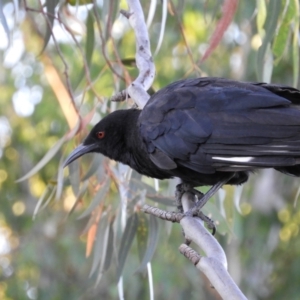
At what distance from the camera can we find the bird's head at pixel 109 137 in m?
3.53

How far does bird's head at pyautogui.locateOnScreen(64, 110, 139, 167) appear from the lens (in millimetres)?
3525

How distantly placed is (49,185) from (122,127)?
2.11 ft

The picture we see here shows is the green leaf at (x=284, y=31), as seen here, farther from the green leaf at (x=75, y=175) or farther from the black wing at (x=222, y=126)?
the green leaf at (x=75, y=175)

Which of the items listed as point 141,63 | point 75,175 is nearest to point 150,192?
point 75,175

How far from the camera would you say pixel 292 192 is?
836 centimetres

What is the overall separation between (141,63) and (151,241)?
954mm

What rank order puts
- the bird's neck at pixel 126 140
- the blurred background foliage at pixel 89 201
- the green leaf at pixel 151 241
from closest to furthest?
the bird's neck at pixel 126 140 → the green leaf at pixel 151 241 → the blurred background foliage at pixel 89 201

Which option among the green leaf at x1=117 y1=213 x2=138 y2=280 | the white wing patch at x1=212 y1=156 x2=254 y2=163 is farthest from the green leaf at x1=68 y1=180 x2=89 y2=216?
the white wing patch at x1=212 y1=156 x2=254 y2=163

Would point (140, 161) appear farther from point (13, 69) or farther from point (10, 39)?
point (13, 69)

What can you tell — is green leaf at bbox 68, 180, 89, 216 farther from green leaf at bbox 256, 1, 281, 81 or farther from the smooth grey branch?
green leaf at bbox 256, 1, 281, 81

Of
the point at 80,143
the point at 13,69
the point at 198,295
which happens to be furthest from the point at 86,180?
the point at 13,69

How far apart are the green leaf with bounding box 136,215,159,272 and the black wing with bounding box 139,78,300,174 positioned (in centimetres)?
58

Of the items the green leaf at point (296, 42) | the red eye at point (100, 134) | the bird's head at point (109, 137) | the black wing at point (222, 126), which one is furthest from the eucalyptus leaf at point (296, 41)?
the red eye at point (100, 134)

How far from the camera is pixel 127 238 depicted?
377cm
